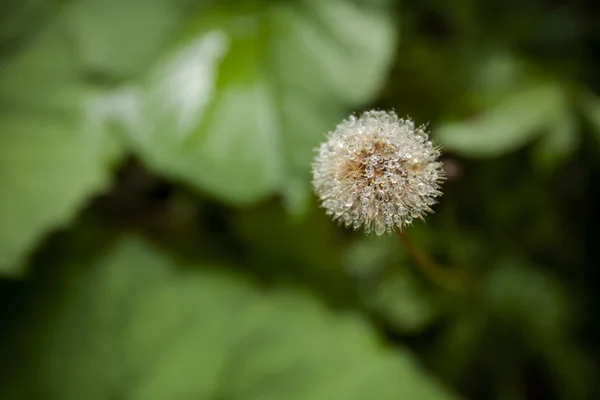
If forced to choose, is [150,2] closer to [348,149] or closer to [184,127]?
[184,127]

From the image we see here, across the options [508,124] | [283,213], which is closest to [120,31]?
[283,213]

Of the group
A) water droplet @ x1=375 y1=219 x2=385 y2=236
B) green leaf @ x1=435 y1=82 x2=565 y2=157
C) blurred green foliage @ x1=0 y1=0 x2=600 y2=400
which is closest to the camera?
water droplet @ x1=375 y1=219 x2=385 y2=236

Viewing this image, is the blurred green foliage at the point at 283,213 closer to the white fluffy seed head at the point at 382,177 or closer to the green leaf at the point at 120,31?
the green leaf at the point at 120,31

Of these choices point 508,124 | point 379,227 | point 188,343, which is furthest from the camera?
point 188,343

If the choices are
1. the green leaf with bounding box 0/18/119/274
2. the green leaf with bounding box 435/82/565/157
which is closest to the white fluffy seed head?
the green leaf with bounding box 435/82/565/157

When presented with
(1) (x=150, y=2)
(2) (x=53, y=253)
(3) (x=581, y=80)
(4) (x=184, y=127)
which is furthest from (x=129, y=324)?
(3) (x=581, y=80)

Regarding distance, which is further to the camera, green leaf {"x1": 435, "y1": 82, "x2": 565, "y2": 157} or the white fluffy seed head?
green leaf {"x1": 435, "y1": 82, "x2": 565, "y2": 157}

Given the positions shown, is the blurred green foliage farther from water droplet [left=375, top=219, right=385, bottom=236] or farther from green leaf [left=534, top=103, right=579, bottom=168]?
water droplet [left=375, top=219, right=385, bottom=236]

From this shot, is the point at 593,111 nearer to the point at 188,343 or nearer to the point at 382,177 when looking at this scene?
the point at 382,177
